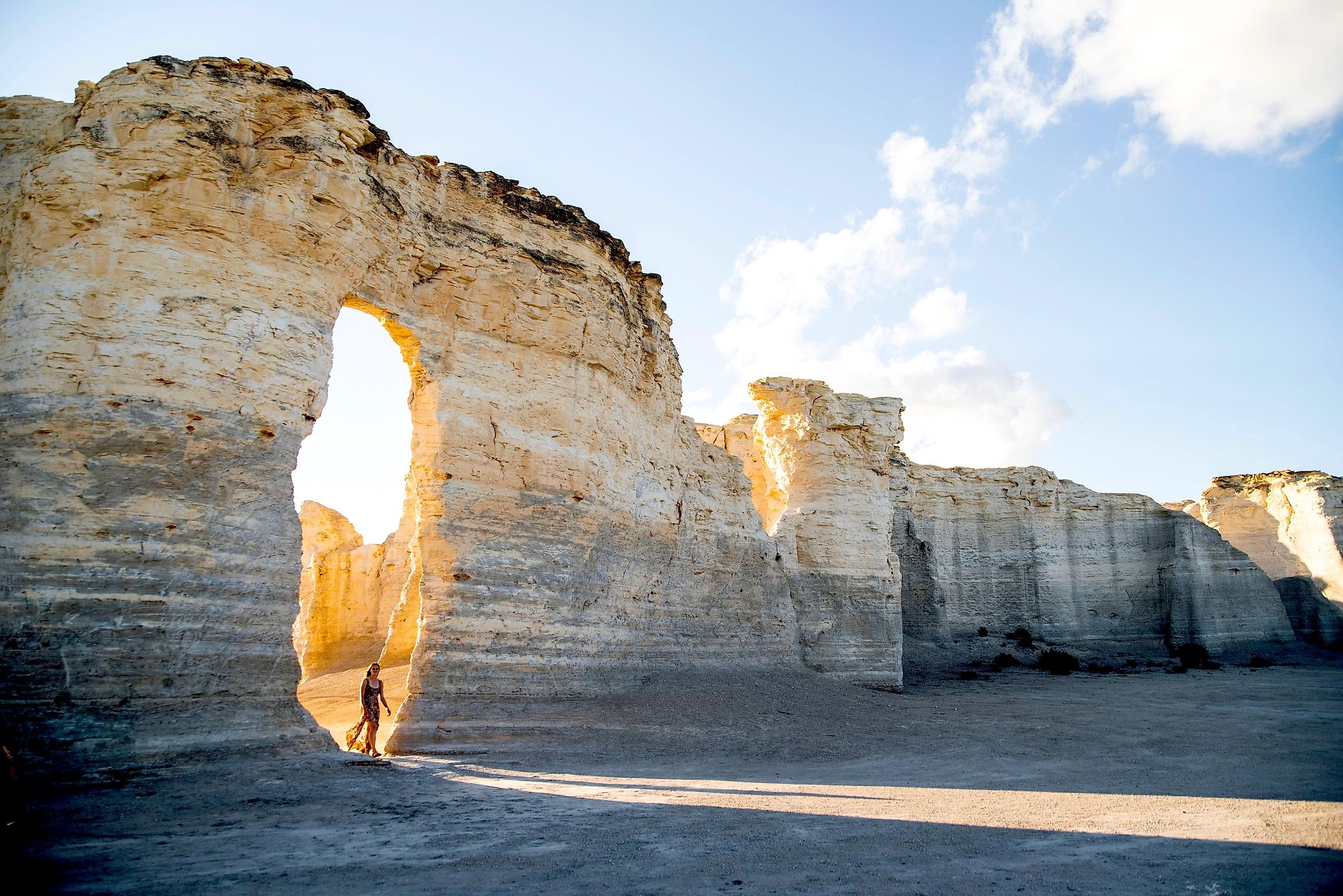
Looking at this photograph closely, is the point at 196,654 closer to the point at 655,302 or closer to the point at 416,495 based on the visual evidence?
the point at 416,495

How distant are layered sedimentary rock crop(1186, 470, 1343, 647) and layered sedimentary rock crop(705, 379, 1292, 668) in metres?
2.07

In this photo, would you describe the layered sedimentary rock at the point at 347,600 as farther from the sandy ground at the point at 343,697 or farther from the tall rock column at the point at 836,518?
the tall rock column at the point at 836,518

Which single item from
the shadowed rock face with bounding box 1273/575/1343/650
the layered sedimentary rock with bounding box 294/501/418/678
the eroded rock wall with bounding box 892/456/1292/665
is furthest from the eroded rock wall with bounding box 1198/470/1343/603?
the layered sedimentary rock with bounding box 294/501/418/678

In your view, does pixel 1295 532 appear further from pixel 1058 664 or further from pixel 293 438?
pixel 293 438

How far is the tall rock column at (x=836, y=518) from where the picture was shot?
16297 mm

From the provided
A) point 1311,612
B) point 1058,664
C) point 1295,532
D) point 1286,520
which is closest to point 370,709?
point 1058,664

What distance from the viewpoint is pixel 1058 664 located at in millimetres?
23078

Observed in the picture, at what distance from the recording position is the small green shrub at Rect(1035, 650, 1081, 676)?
22.8 meters

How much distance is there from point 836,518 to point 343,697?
10.6 m

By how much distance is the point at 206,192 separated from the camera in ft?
27.5

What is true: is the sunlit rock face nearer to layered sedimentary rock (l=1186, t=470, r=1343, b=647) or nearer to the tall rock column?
the tall rock column

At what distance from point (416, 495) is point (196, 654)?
3230 millimetres

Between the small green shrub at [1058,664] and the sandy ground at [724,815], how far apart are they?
1144 centimetres

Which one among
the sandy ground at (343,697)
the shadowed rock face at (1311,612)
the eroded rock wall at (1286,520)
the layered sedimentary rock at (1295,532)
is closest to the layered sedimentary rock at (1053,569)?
the shadowed rock face at (1311,612)
